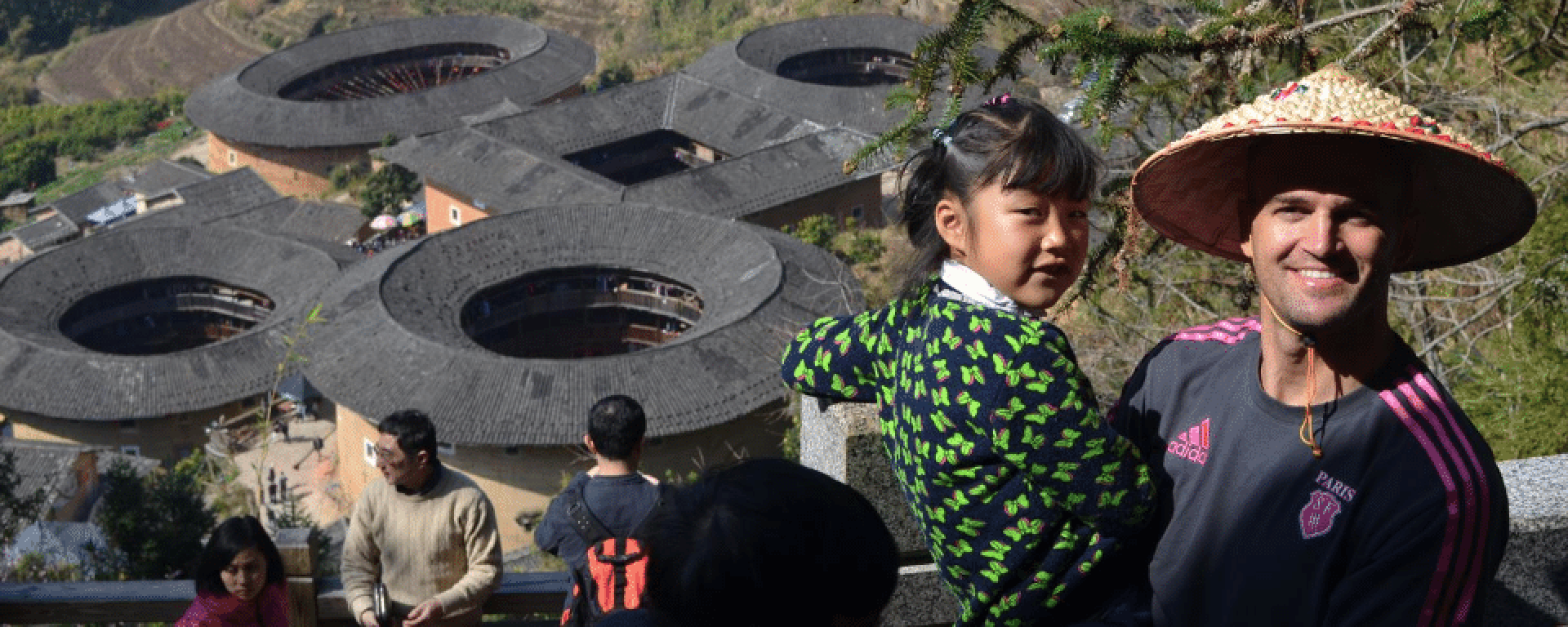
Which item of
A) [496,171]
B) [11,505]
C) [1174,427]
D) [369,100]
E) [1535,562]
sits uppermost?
[1174,427]

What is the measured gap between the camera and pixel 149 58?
6419 centimetres

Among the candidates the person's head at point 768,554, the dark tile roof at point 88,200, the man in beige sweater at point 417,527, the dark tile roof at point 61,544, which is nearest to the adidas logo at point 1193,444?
the person's head at point 768,554

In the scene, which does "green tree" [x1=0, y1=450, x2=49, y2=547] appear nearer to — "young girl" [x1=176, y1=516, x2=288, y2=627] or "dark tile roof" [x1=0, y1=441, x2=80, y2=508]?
"dark tile roof" [x1=0, y1=441, x2=80, y2=508]

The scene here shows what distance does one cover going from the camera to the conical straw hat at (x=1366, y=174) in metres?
→ 2.90

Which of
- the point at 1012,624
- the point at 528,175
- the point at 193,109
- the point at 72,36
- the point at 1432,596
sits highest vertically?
the point at 1432,596

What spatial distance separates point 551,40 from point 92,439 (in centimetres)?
2217

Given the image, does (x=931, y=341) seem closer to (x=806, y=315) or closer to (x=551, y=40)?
(x=806, y=315)

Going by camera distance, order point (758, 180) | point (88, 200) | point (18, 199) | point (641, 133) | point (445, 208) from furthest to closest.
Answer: point (18, 199), point (88, 200), point (641, 133), point (445, 208), point (758, 180)

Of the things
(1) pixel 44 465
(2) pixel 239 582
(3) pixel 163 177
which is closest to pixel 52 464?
(1) pixel 44 465

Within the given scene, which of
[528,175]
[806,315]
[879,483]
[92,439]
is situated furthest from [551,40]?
[879,483]

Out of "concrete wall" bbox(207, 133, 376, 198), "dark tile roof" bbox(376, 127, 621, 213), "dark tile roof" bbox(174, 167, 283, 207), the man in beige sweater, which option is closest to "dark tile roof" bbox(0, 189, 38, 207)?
"concrete wall" bbox(207, 133, 376, 198)

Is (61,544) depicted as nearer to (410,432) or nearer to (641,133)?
(410,432)

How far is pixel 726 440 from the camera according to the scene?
2420 centimetres

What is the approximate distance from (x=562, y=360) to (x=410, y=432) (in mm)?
18253
